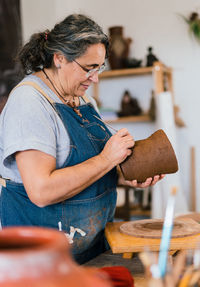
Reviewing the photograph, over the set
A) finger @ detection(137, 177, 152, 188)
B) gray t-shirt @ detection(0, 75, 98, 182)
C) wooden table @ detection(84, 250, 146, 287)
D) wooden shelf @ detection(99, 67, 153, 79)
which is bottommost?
wooden table @ detection(84, 250, 146, 287)

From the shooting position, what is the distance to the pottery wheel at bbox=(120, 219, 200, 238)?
1.31 meters

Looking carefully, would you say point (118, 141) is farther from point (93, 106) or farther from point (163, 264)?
point (163, 264)

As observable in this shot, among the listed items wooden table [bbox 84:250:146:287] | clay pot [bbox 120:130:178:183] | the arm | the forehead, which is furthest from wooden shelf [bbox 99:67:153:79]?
wooden table [bbox 84:250:146:287]

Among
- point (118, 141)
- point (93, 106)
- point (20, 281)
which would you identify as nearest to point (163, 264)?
point (20, 281)

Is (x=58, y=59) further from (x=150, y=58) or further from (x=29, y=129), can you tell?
(x=150, y=58)

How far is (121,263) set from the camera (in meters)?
1.30

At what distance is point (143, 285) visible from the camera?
1093mm

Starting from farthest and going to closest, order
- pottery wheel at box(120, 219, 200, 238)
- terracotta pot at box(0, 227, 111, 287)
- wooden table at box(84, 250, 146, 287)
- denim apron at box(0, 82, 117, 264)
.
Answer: denim apron at box(0, 82, 117, 264) → pottery wheel at box(120, 219, 200, 238) → wooden table at box(84, 250, 146, 287) → terracotta pot at box(0, 227, 111, 287)

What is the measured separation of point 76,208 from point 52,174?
0.81 ft

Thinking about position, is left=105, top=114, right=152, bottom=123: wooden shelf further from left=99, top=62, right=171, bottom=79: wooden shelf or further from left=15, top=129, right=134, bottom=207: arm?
left=15, top=129, right=134, bottom=207: arm

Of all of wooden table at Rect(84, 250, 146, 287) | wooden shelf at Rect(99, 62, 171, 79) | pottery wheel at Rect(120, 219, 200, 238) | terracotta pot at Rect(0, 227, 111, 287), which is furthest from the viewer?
wooden shelf at Rect(99, 62, 171, 79)

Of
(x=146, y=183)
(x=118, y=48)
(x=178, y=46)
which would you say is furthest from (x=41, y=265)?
(x=178, y=46)

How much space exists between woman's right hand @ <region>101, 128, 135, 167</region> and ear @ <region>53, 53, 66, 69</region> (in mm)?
371

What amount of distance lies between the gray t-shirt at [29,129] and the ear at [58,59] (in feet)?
0.40
